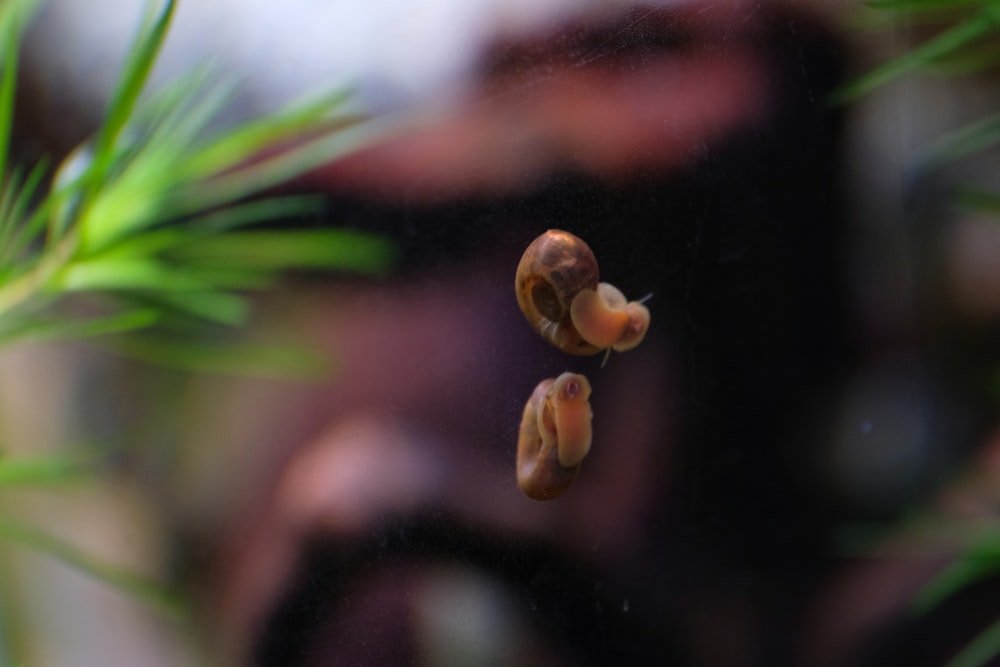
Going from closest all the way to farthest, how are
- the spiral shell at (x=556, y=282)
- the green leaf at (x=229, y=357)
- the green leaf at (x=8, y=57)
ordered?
the spiral shell at (x=556, y=282), the green leaf at (x=8, y=57), the green leaf at (x=229, y=357)

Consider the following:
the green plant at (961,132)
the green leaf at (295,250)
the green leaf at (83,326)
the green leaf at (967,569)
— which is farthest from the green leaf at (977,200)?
the green leaf at (83,326)

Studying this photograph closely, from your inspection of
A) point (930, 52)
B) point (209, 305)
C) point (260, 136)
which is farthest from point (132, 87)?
point (930, 52)

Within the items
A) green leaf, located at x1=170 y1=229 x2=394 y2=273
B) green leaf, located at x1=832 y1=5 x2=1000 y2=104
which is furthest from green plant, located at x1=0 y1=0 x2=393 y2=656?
green leaf, located at x1=832 y1=5 x2=1000 y2=104

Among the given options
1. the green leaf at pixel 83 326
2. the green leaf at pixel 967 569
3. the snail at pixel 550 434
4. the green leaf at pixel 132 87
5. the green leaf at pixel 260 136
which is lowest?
the green leaf at pixel 967 569

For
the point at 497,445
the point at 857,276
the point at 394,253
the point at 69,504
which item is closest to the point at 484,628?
the point at 497,445

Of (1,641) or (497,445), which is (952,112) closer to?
(497,445)

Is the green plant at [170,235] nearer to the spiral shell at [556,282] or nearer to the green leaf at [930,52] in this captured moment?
the spiral shell at [556,282]

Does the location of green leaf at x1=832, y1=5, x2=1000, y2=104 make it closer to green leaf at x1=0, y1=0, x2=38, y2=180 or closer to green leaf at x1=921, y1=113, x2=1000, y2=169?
green leaf at x1=921, y1=113, x2=1000, y2=169
